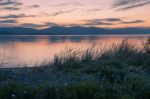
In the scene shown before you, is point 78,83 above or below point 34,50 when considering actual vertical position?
above

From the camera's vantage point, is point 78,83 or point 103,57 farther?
point 103,57

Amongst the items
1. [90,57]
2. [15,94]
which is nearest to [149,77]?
[15,94]

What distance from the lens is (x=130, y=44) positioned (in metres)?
16.1

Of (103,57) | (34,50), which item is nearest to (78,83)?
(103,57)

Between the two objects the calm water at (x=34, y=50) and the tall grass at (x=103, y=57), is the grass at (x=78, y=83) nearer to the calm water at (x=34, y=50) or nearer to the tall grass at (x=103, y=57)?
the tall grass at (x=103, y=57)

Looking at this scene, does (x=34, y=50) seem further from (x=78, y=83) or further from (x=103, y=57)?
(x=78, y=83)

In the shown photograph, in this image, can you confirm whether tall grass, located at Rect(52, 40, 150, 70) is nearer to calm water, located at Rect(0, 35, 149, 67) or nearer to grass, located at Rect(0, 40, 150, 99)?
grass, located at Rect(0, 40, 150, 99)

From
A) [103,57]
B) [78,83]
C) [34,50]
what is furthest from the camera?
[34,50]

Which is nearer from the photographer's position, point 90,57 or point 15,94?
point 15,94

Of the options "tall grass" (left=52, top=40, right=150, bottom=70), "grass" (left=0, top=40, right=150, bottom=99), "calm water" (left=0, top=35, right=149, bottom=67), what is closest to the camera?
Result: "grass" (left=0, top=40, right=150, bottom=99)

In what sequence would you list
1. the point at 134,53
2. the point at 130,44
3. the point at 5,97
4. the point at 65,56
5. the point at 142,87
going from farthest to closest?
the point at 130,44, the point at 134,53, the point at 65,56, the point at 142,87, the point at 5,97

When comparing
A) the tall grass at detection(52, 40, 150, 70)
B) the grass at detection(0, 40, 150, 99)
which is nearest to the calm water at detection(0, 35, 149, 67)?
the tall grass at detection(52, 40, 150, 70)

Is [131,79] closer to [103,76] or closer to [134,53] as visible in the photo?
[103,76]

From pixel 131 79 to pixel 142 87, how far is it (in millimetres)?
516
